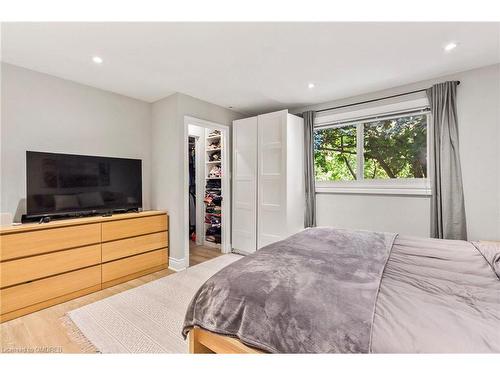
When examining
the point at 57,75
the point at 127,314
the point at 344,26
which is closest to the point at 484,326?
A: the point at 344,26

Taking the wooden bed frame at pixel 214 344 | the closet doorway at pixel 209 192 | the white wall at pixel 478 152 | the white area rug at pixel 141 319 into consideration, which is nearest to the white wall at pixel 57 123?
the closet doorway at pixel 209 192

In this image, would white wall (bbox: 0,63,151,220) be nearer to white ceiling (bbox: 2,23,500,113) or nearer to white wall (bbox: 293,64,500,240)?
white ceiling (bbox: 2,23,500,113)

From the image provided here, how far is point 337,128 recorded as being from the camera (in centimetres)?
357

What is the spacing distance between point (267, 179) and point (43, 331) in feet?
9.41

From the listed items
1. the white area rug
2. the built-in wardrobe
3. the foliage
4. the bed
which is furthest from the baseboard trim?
the foliage

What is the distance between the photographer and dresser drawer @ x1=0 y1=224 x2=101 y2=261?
2021mm

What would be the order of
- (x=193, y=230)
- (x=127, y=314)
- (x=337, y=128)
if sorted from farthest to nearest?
(x=193, y=230)
(x=337, y=128)
(x=127, y=314)

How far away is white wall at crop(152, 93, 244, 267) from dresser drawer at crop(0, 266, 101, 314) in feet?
3.19

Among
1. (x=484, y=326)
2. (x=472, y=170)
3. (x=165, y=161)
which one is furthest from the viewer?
(x=165, y=161)

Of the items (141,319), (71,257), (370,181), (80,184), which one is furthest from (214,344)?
(370,181)

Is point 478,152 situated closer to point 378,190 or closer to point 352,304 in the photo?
point 378,190

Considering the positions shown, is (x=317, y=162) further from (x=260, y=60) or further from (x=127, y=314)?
(x=127, y=314)

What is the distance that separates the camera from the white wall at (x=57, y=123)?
2.37 meters

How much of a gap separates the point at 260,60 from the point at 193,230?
3.44 m
